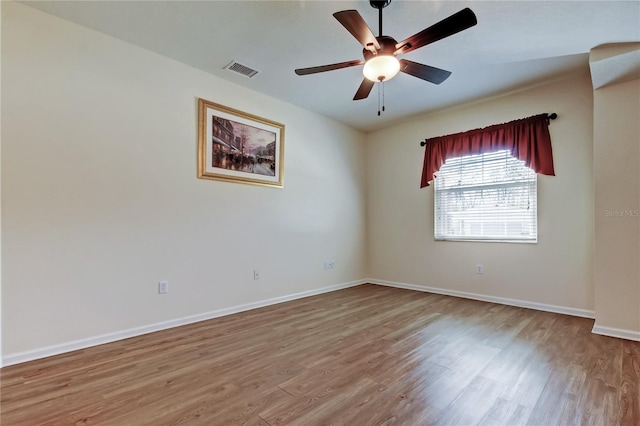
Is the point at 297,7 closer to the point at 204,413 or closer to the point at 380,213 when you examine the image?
the point at 204,413

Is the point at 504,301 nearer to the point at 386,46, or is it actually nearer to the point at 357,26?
the point at 386,46

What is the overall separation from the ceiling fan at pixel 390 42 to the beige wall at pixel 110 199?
5.59ft

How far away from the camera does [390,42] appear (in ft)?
6.79

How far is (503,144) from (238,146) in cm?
Answer: 344

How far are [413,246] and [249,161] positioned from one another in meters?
2.90

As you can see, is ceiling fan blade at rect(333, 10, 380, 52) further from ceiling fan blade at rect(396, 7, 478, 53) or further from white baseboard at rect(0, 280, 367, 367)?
white baseboard at rect(0, 280, 367, 367)

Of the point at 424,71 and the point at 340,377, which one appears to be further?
the point at 424,71

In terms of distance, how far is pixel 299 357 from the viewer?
233cm

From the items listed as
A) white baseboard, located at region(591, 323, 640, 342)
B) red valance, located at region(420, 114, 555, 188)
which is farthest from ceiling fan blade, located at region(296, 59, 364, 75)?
white baseboard, located at region(591, 323, 640, 342)

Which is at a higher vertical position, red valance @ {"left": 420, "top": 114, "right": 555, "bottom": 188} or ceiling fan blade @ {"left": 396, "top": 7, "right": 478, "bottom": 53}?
ceiling fan blade @ {"left": 396, "top": 7, "right": 478, "bottom": 53}

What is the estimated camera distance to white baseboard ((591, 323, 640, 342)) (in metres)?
2.69

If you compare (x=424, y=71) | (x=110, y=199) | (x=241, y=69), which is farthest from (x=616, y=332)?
(x=110, y=199)

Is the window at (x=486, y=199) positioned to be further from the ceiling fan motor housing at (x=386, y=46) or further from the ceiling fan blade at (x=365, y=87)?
the ceiling fan motor housing at (x=386, y=46)

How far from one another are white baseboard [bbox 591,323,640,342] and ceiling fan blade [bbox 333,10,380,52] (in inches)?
130
